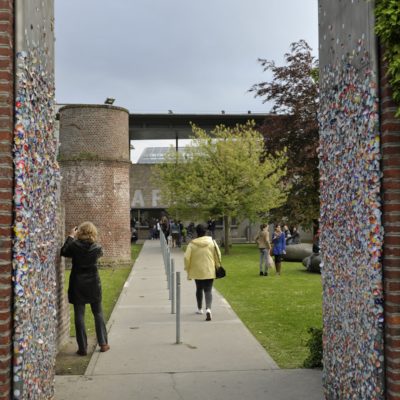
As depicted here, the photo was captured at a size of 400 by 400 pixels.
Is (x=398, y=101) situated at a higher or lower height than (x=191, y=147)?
lower

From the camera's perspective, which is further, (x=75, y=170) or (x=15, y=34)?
(x=75, y=170)

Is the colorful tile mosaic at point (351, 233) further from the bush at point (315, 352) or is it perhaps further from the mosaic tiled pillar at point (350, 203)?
the bush at point (315, 352)

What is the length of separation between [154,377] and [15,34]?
422 cm

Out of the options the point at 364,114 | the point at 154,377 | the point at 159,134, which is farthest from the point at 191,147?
the point at 364,114

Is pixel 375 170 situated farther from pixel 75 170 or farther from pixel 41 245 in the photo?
pixel 75 170

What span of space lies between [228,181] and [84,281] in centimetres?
1906

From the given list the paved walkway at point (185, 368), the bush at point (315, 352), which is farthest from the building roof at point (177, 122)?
the bush at point (315, 352)

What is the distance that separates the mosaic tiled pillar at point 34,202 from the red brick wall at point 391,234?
274 cm

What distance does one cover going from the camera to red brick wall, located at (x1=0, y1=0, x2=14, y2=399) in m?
3.92

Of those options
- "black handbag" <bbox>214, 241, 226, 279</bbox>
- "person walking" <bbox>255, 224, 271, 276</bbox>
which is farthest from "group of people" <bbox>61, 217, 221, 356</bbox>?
"person walking" <bbox>255, 224, 271, 276</bbox>

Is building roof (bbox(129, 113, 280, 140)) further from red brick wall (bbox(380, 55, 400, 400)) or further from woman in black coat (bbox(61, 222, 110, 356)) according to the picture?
red brick wall (bbox(380, 55, 400, 400))

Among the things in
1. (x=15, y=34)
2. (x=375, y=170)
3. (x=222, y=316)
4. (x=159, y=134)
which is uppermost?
(x=159, y=134)

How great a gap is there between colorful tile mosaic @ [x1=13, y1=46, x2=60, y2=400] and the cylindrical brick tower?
1550cm

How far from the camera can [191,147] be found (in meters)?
29.3
